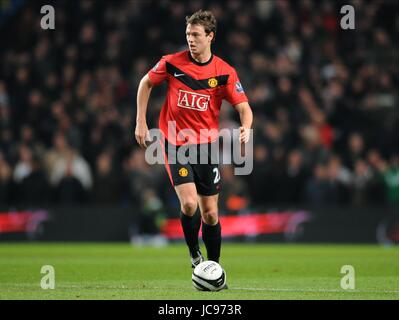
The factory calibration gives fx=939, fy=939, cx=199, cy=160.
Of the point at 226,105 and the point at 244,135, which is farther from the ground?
the point at 244,135

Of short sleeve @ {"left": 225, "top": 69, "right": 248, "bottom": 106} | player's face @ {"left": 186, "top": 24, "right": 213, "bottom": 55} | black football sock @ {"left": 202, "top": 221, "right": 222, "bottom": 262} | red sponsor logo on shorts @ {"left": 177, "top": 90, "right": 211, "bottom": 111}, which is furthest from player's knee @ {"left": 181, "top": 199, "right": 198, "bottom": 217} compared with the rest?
player's face @ {"left": 186, "top": 24, "right": 213, "bottom": 55}

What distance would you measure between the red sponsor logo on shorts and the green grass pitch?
1873 mm

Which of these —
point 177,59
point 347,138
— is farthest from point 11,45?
point 177,59

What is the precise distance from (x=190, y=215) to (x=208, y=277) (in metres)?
0.82

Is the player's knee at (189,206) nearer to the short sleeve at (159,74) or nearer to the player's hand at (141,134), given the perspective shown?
the player's hand at (141,134)

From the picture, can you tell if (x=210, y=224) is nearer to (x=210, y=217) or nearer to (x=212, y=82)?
(x=210, y=217)

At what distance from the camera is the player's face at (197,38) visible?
964cm

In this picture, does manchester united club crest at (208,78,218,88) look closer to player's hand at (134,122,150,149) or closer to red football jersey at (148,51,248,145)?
red football jersey at (148,51,248,145)

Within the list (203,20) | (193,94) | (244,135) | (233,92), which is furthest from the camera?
(233,92)

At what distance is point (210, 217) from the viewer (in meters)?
9.83

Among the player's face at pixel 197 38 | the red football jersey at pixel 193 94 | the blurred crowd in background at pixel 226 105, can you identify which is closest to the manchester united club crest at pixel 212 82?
the red football jersey at pixel 193 94

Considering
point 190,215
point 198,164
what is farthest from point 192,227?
point 198,164

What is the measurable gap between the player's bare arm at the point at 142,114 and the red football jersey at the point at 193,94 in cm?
9
